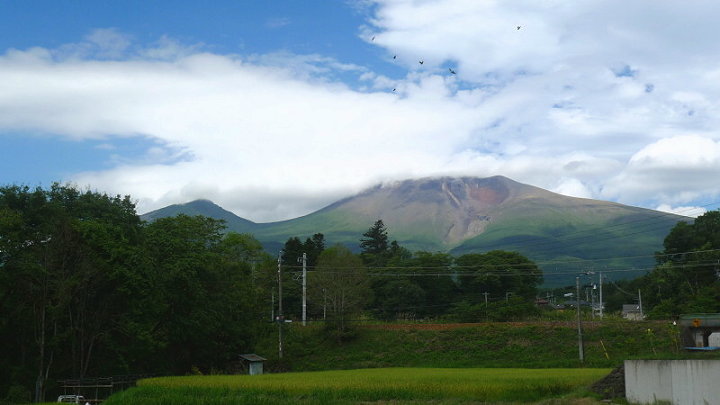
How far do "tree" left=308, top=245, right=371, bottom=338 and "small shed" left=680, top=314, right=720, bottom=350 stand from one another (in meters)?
32.9

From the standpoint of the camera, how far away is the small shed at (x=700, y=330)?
27000mm

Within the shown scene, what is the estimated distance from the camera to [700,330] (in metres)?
27.7

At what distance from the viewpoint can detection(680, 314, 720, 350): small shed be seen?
2700 cm

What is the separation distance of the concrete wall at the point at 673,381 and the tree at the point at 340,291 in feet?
116

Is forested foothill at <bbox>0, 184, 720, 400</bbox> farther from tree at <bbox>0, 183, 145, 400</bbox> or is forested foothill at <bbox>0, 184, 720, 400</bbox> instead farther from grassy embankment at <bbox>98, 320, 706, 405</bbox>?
grassy embankment at <bbox>98, 320, 706, 405</bbox>

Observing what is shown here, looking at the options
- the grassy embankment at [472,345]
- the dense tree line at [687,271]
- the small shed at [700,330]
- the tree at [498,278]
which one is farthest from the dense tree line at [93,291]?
the tree at [498,278]

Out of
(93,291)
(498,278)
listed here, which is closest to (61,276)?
(93,291)

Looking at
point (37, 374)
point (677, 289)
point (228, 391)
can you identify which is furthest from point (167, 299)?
point (677, 289)

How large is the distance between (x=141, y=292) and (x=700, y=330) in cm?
2834

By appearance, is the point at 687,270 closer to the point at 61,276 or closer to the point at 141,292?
the point at 141,292

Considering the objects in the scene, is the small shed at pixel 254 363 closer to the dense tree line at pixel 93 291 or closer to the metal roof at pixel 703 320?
the dense tree line at pixel 93 291

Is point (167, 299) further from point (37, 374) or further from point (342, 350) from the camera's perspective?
point (342, 350)

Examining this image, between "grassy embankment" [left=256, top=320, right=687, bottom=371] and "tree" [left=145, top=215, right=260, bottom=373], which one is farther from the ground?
"tree" [left=145, top=215, right=260, bottom=373]

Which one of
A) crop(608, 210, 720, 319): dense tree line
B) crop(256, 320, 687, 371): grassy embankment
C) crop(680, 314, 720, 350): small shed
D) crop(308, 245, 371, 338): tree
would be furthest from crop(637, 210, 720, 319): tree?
crop(680, 314, 720, 350): small shed
